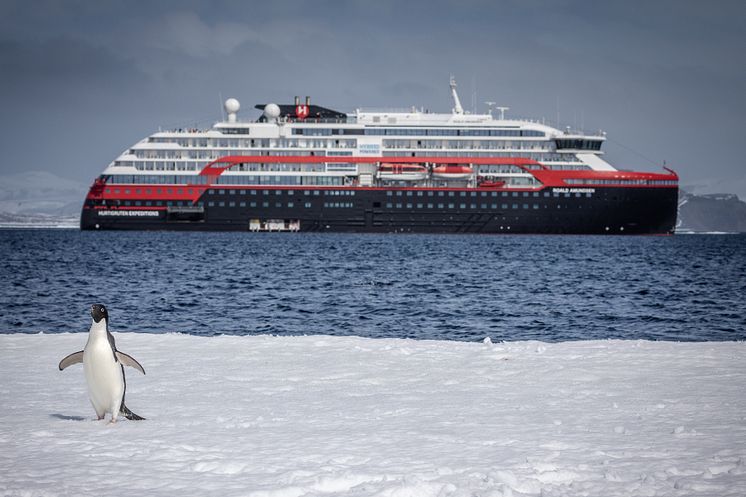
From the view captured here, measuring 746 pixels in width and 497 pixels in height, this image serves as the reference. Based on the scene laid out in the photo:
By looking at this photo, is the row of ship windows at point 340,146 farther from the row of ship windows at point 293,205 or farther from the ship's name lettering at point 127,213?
the ship's name lettering at point 127,213

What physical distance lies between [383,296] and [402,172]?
62031mm

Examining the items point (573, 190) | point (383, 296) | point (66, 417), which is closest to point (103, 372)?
point (66, 417)

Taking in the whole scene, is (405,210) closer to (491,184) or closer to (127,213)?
(491,184)

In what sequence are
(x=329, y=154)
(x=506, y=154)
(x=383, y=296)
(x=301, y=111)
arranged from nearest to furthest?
(x=383, y=296) → (x=329, y=154) → (x=506, y=154) → (x=301, y=111)

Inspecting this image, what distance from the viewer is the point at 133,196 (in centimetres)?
9106

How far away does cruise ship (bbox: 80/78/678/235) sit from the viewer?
88.9 metres

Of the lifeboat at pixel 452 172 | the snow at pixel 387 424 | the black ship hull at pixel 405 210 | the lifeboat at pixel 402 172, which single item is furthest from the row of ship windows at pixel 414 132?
the snow at pixel 387 424

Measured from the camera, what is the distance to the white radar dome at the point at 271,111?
9400 centimetres

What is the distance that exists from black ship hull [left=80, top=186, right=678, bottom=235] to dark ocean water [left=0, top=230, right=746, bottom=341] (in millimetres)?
38975

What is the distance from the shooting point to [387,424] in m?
8.18

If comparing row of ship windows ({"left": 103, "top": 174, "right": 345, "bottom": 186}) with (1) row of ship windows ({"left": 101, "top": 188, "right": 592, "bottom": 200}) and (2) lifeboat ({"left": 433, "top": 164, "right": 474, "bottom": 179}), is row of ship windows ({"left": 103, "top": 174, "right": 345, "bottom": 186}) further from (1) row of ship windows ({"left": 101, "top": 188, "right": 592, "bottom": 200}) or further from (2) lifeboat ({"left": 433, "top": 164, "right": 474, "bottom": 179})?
(2) lifeboat ({"left": 433, "top": 164, "right": 474, "bottom": 179})

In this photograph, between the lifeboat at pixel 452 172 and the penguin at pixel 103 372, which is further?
the lifeboat at pixel 452 172

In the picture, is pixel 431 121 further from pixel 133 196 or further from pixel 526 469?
pixel 526 469

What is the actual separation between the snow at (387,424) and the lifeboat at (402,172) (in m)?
76.0
